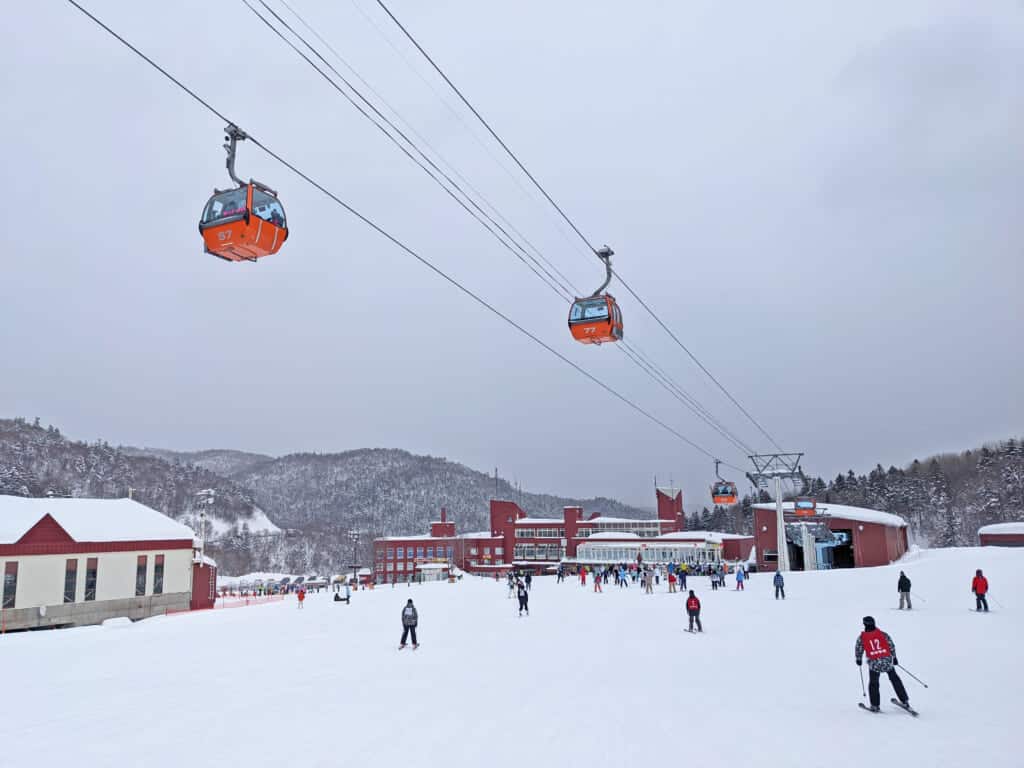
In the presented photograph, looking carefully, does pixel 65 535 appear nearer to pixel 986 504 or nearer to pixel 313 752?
Answer: pixel 313 752

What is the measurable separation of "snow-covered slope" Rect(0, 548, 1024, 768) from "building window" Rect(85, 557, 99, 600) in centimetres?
1613

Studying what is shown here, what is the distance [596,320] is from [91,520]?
35.7 meters

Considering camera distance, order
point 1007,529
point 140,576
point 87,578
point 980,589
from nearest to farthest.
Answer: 1. point 980,589
2. point 87,578
3. point 140,576
4. point 1007,529

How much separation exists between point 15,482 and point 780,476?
12629 cm

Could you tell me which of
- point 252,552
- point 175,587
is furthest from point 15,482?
point 175,587

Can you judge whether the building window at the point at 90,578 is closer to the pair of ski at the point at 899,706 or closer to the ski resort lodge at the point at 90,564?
the ski resort lodge at the point at 90,564

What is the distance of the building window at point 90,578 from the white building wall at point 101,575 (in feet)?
0.49

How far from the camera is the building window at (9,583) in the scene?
106ft

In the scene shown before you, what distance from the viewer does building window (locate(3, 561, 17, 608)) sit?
106 feet

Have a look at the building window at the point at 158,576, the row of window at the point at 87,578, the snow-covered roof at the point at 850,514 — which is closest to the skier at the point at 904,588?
the snow-covered roof at the point at 850,514

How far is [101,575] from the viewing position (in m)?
37.0

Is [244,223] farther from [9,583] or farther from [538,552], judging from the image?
[538,552]

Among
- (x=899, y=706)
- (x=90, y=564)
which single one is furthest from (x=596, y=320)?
(x=90, y=564)

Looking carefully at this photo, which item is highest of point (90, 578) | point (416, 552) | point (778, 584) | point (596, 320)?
point (596, 320)
